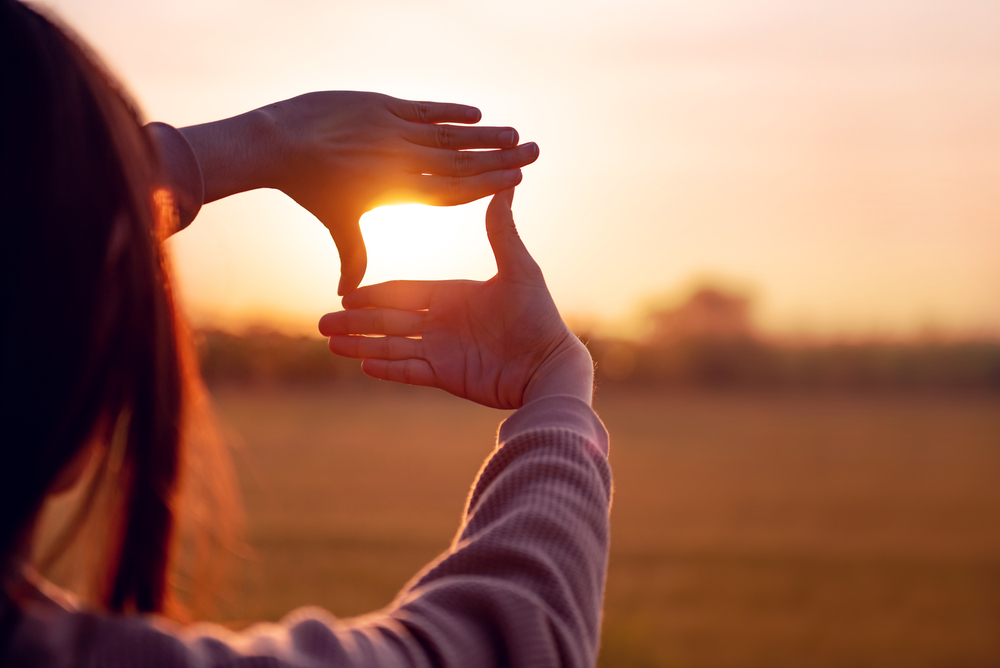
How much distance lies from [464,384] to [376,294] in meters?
0.23

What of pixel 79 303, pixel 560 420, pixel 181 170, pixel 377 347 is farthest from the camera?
pixel 377 347

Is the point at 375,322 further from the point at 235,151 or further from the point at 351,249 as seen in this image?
the point at 235,151

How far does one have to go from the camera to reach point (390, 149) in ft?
3.87

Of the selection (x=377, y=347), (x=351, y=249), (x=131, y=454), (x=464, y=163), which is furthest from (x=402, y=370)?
(x=131, y=454)

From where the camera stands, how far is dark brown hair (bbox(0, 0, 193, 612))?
54 cm

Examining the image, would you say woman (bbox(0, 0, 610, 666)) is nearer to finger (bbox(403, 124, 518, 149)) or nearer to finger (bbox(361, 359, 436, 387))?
finger (bbox(361, 359, 436, 387))

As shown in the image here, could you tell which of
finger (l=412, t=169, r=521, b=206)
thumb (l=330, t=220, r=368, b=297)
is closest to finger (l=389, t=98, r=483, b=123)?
finger (l=412, t=169, r=521, b=206)

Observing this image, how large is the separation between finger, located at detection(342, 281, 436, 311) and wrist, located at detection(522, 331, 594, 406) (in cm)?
26

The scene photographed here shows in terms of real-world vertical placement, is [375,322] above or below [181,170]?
below

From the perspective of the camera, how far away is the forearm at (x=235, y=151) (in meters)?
1.12

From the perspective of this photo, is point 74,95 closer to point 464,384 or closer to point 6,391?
point 6,391

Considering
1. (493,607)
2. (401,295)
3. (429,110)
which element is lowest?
(493,607)

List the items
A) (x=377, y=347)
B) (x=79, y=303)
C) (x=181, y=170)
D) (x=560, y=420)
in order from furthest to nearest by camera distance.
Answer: (x=377, y=347) < (x=181, y=170) < (x=560, y=420) < (x=79, y=303)

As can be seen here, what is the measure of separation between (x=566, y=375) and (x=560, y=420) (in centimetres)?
14
